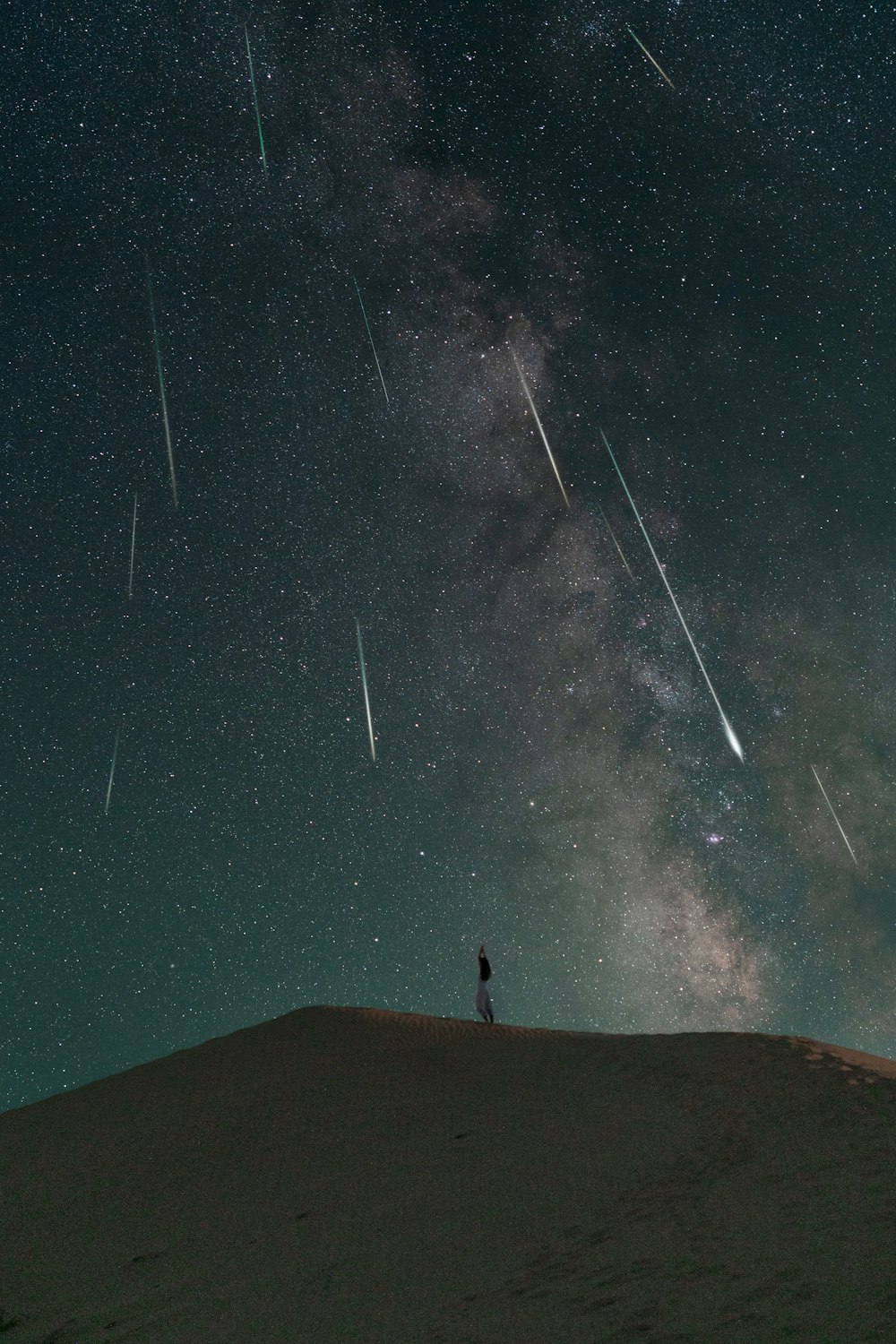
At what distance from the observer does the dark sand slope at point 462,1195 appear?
7.14 meters

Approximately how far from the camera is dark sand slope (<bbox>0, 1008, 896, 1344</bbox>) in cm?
714

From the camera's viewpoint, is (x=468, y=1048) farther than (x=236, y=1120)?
Yes

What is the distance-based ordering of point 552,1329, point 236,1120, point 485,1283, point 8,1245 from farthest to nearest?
point 236,1120 → point 8,1245 → point 485,1283 → point 552,1329

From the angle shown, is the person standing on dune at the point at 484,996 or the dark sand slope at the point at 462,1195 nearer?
the dark sand slope at the point at 462,1195

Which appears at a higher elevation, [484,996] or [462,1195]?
[462,1195]

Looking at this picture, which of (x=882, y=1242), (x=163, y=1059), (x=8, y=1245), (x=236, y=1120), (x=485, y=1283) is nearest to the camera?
(x=882, y=1242)

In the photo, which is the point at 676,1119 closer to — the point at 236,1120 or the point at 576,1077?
the point at 576,1077

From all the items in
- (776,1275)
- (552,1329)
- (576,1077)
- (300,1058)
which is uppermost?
(776,1275)

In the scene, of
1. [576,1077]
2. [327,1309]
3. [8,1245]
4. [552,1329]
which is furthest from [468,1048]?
[552,1329]

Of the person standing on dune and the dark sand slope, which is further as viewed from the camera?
the person standing on dune

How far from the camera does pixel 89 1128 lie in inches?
655

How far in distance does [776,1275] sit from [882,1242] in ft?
3.50

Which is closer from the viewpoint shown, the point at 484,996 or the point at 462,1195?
the point at 462,1195

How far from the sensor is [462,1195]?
11.2 meters
